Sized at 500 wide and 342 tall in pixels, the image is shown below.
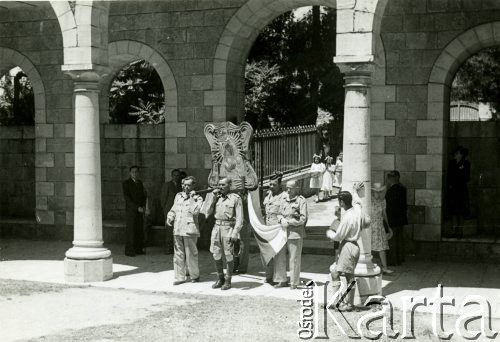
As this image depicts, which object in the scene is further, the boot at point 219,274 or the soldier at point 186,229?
the soldier at point 186,229

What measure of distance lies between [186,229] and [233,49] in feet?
15.7

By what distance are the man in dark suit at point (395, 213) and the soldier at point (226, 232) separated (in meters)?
2.99

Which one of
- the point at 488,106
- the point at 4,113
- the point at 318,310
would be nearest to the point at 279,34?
the point at 488,106

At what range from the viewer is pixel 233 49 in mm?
13984

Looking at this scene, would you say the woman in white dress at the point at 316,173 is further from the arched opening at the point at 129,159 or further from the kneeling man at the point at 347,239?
the kneeling man at the point at 347,239

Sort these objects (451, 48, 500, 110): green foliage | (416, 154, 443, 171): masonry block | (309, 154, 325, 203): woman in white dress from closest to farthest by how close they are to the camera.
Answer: (416, 154, 443, 171): masonry block
(451, 48, 500, 110): green foliage
(309, 154, 325, 203): woman in white dress

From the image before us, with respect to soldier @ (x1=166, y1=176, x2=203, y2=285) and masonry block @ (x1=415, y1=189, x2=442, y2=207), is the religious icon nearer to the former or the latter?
soldier @ (x1=166, y1=176, x2=203, y2=285)

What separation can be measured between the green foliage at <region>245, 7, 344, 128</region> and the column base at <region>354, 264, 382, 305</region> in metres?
13.6

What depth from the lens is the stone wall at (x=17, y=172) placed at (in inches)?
642

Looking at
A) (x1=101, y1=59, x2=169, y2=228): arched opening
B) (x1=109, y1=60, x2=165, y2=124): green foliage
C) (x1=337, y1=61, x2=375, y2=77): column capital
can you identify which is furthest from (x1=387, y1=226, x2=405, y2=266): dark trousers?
(x1=109, y1=60, x2=165, y2=124): green foliage

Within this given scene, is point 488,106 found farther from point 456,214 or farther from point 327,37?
point 456,214

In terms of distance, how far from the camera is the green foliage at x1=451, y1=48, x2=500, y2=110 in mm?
20516

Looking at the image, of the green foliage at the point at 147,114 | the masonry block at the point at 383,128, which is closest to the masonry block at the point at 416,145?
the masonry block at the point at 383,128

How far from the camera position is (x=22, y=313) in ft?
28.8
